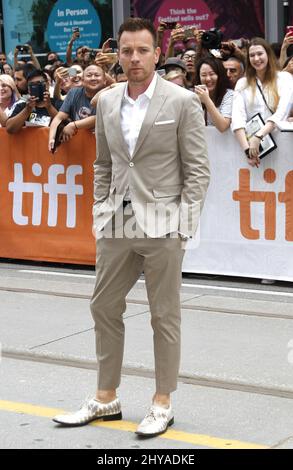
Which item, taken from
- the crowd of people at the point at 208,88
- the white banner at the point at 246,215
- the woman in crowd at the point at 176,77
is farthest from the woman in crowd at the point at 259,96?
the woman in crowd at the point at 176,77

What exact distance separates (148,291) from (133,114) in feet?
3.05

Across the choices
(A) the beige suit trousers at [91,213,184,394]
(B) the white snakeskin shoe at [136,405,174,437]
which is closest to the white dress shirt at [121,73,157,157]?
(A) the beige suit trousers at [91,213,184,394]

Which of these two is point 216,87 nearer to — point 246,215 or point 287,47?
point 246,215

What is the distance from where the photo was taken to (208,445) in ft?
17.1

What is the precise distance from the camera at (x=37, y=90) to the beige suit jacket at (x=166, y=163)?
15.7 feet

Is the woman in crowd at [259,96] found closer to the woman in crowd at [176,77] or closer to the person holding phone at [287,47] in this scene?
the woman in crowd at [176,77]

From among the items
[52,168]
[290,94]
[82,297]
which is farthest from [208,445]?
[52,168]

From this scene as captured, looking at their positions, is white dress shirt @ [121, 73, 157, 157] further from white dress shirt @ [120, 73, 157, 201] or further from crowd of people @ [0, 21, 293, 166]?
crowd of people @ [0, 21, 293, 166]

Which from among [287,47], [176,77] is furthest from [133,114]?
[287,47]

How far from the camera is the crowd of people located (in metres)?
8.97

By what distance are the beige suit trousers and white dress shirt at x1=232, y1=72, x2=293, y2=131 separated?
3.71 m

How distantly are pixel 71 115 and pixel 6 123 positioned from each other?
77 centimetres

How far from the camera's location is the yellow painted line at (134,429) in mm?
5188

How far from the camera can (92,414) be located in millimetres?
5570
